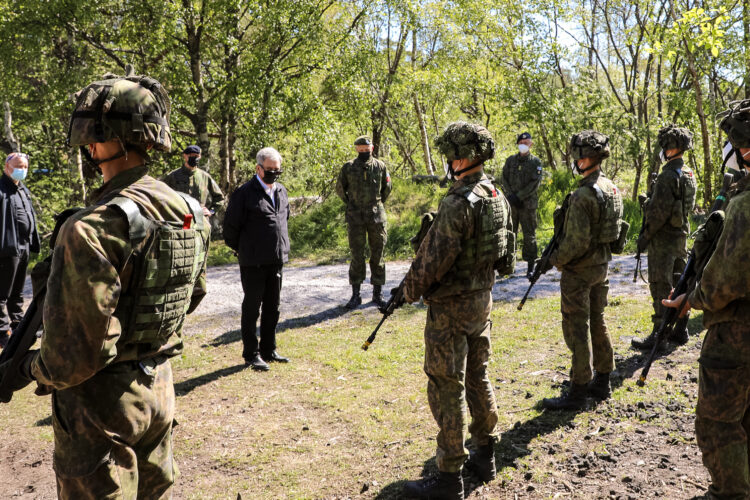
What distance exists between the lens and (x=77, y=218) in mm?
2137

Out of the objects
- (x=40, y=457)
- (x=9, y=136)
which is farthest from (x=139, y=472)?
(x=9, y=136)

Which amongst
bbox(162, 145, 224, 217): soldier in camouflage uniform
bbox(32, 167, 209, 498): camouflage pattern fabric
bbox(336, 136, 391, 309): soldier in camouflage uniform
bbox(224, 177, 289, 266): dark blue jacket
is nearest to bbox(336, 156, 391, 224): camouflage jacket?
bbox(336, 136, 391, 309): soldier in camouflage uniform

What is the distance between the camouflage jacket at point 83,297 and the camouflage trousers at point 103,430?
0.15 m

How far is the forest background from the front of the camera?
40.5ft

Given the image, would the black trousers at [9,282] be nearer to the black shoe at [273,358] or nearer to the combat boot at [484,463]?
the black shoe at [273,358]

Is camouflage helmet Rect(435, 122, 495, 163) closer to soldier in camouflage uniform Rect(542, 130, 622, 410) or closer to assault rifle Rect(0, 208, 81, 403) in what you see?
soldier in camouflage uniform Rect(542, 130, 622, 410)

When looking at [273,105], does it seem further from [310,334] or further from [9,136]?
[310,334]

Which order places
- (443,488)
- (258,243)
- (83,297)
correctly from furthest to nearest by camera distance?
(258,243), (443,488), (83,297)

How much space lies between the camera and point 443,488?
358cm

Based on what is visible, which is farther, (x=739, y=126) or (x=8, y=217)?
(x=8, y=217)

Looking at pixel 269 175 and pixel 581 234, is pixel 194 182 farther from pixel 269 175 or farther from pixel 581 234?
pixel 581 234

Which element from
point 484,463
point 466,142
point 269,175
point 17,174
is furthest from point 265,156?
point 484,463

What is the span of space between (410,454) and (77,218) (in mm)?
3049

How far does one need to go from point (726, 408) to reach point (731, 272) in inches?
29.2
